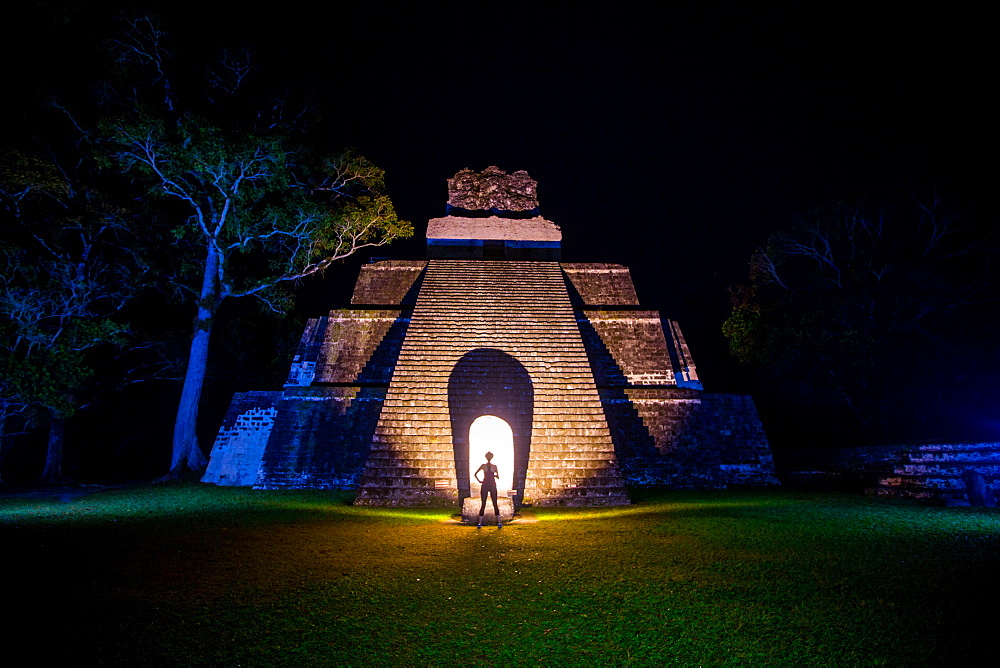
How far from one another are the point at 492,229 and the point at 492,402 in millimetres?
7527

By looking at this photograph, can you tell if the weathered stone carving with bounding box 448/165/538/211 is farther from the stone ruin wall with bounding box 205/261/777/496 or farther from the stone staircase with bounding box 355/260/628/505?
the stone staircase with bounding box 355/260/628/505

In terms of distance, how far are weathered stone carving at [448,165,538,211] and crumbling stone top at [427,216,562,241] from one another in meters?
0.69

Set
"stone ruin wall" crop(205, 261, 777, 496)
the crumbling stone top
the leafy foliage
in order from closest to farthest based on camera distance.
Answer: "stone ruin wall" crop(205, 261, 777, 496), the leafy foliage, the crumbling stone top

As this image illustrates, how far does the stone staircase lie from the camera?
27.1 feet

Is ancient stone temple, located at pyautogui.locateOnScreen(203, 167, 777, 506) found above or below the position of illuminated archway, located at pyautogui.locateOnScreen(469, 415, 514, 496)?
above

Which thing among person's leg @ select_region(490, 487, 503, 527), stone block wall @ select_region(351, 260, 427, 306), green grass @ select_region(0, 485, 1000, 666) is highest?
stone block wall @ select_region(351, 260, 427, 306)

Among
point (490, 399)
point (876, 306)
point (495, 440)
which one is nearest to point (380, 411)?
point (490, 399)

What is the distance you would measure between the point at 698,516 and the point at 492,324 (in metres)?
5.20

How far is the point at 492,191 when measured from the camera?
16469 millimetres

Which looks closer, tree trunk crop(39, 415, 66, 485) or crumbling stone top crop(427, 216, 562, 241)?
tree trunk crop(39, 415, 66, 485)

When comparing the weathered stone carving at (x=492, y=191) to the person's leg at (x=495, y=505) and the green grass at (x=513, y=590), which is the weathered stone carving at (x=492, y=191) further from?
the green grass at (x=513, y=590)

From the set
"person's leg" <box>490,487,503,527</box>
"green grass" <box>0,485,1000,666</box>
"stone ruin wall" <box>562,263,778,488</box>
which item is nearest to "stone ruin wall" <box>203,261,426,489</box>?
"green grass" <box>0,485,1000,666</box>

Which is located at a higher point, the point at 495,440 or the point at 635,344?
the point at 635,344

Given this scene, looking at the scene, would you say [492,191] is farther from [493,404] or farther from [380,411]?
[493,404]
